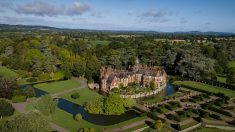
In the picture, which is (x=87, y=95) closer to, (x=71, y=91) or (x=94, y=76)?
(x=71, y=91)

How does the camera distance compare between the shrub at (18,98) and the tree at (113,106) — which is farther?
the shrub at (18,98)

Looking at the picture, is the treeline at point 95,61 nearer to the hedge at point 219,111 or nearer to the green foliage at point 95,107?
the green foliage at point 95,107

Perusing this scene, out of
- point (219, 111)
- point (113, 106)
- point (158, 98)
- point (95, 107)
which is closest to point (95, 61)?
point (158, 98)

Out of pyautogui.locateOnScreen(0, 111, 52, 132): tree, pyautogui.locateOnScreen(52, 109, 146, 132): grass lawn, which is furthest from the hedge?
pyautogui.locateOnScreen(0, 111, 52, 132): tree

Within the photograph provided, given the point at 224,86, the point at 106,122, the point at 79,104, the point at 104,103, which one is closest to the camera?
the point at 106,122

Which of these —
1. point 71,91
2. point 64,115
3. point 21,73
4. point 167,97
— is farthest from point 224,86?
point 21,73

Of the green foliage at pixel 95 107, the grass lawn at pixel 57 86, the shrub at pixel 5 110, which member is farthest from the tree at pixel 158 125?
the grass lawn at pixel 57 86
